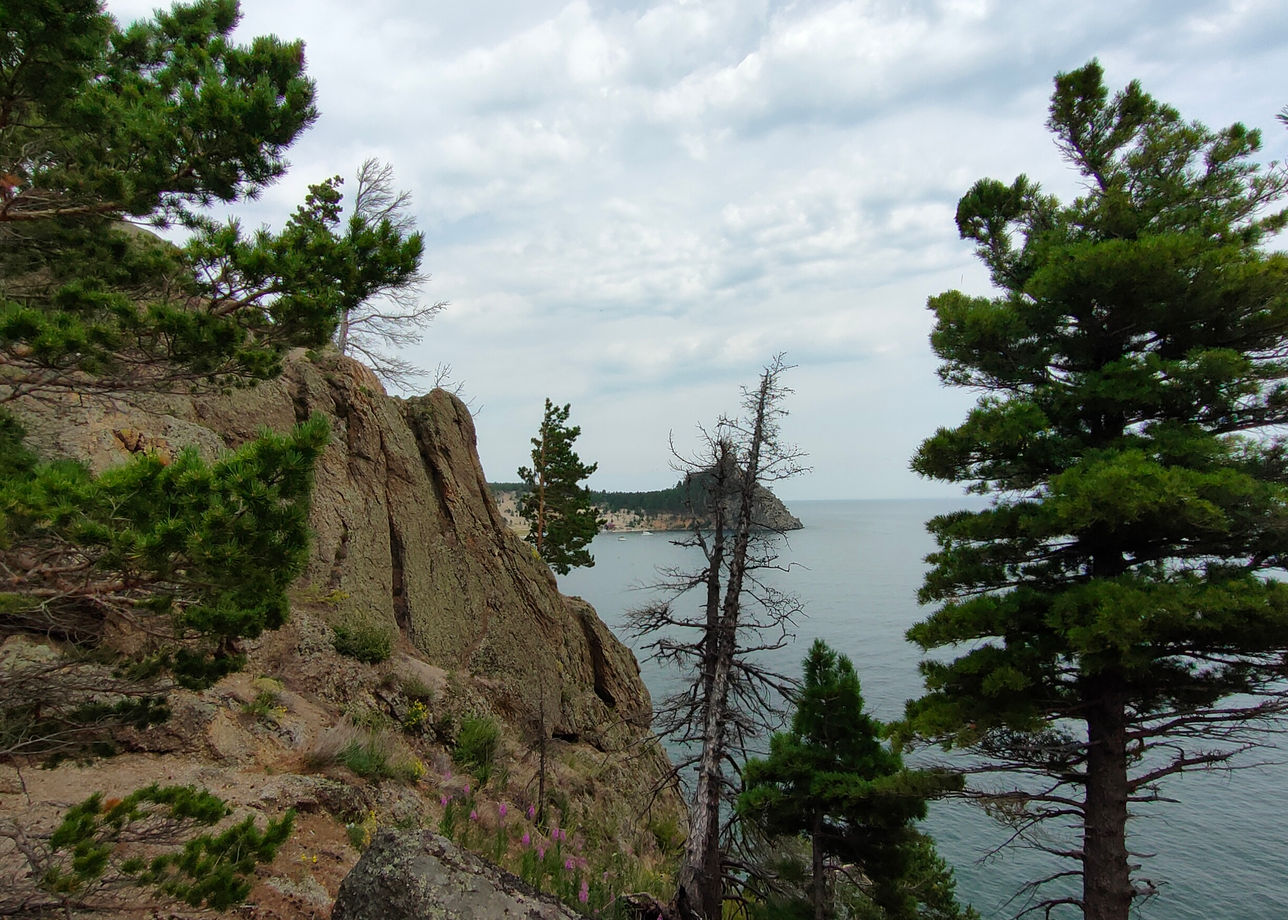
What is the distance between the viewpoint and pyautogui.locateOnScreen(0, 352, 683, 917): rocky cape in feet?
23.3

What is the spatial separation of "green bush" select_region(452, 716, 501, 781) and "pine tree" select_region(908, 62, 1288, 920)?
7.42m

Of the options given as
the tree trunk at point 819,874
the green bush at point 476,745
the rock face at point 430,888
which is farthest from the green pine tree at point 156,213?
the tree trunk at point 819,874

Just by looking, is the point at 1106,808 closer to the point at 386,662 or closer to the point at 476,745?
the point at 476,745

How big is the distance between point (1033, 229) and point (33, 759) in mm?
13237

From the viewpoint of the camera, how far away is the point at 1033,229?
9.79 meters

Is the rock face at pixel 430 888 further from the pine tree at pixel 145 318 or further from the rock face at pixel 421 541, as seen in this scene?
the rock face at pixel 421 541

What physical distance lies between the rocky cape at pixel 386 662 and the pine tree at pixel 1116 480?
5.82 metres

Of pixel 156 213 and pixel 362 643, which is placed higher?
pixel 156 213

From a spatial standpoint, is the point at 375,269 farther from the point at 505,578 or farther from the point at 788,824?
the point at 505,578

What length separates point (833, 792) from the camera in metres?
9.59

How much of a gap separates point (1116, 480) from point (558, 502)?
25.9 m

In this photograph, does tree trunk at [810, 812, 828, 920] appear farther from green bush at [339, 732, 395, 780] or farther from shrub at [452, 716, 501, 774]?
green bush at [339, 732, 395, 780]

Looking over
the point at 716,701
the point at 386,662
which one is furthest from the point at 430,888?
the point at 386,662

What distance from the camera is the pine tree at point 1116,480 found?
22.4 ft
